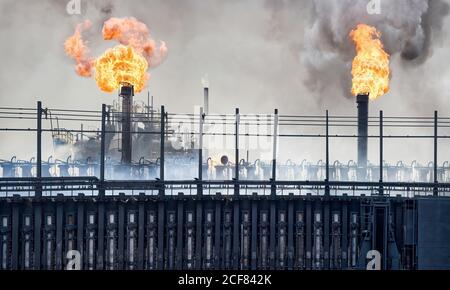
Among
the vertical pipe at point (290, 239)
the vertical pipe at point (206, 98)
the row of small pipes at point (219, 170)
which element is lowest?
the vertical pipe at point (290, 239)

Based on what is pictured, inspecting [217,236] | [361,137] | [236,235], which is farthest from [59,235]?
[361,137]

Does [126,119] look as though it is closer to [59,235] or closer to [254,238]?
[59,235]

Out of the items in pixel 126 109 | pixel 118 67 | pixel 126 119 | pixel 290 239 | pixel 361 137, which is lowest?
pixel 290 239

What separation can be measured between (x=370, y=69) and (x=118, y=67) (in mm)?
18367

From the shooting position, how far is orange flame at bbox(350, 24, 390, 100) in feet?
116

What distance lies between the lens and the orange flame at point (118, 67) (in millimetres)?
34375

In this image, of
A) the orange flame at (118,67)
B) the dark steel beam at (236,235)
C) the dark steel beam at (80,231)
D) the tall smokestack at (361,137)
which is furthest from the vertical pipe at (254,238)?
the orange flame at (118,67)

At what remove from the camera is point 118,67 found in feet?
113

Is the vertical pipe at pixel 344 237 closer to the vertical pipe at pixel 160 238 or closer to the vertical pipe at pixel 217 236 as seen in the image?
the vertical pipe at pixel 217 236

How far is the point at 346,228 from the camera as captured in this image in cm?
2467

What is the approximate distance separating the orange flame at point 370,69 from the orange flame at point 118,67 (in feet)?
52.5

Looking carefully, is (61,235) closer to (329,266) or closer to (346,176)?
(329,266)

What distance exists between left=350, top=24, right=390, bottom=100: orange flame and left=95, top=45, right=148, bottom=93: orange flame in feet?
52.5
